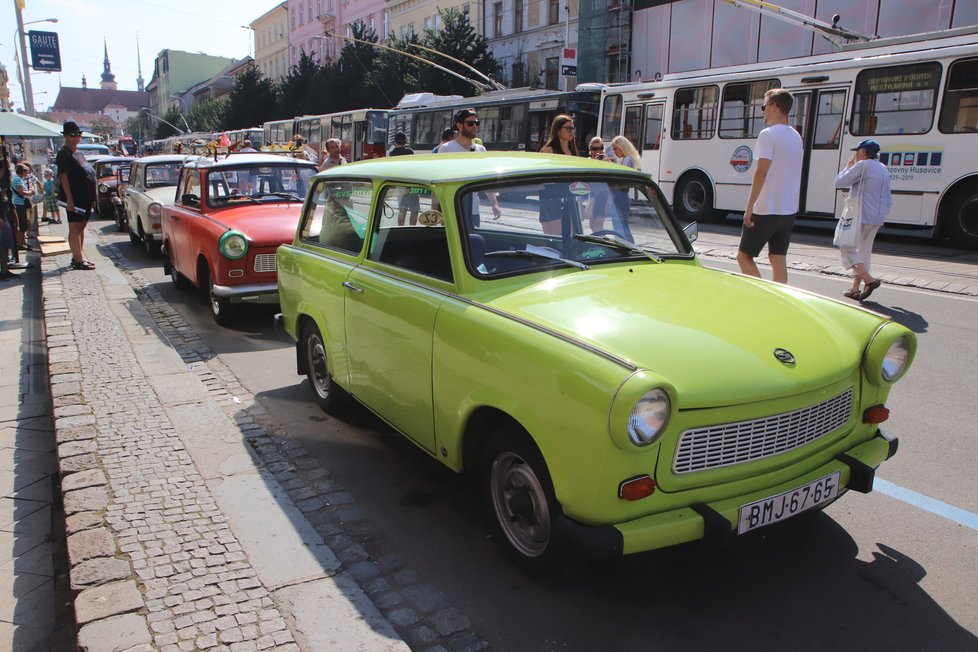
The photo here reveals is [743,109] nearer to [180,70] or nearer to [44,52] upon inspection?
[44,52]

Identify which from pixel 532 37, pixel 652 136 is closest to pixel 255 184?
pixel 652 136

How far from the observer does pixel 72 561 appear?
308 cm

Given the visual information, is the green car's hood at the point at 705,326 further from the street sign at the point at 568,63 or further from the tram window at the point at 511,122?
the street sign at the point at 568,63

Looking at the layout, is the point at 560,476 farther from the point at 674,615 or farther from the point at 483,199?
the point at 483,199

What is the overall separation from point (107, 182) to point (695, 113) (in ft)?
48.8

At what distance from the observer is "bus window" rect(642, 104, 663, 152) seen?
18.2 metres

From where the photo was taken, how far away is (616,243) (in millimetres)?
3863

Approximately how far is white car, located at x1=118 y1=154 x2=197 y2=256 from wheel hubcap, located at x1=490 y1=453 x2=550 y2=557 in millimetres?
10540

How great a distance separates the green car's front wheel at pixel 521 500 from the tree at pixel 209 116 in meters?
73.4

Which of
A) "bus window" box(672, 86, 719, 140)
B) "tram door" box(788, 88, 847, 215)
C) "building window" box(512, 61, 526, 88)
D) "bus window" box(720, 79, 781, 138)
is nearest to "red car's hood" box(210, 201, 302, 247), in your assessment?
"tram door" box(788, 88, 847, 215)

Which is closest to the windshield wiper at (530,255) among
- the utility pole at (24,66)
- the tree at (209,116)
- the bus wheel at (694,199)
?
the bus wheel at (694,199)

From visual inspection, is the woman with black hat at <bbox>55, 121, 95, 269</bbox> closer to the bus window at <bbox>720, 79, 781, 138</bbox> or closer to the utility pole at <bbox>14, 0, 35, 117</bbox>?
the bus window at <bbox>720, 79, 781, 138</bbox>

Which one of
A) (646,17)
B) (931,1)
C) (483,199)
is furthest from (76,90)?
(483,199)

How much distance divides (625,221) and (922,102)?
11514mm
